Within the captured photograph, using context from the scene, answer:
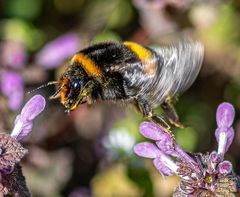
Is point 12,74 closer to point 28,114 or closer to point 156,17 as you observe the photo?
point 156,17

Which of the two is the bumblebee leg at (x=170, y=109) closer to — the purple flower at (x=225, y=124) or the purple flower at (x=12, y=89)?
the purple flower at (x=225, y=124)

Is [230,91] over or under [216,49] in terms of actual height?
under

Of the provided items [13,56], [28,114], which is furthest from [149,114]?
[13,56]

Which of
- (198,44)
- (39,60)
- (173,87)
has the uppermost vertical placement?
(39,60)

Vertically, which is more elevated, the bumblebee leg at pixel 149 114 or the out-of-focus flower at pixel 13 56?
the out-of-focus flower at pixel 13 56

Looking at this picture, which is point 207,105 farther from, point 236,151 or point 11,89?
point 11,89

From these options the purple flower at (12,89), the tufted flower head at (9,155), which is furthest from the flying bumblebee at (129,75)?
the purple flower at (12,89)

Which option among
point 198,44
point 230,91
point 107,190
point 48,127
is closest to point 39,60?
point 48,127
